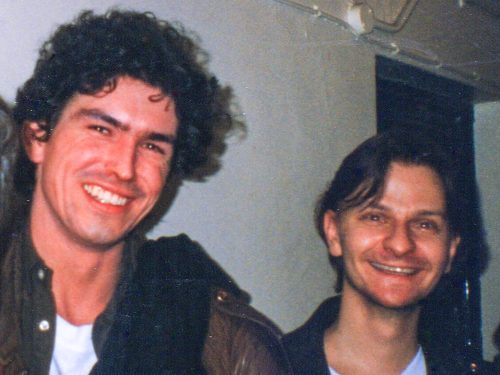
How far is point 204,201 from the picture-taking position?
144cm

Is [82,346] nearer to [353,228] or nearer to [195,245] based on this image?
[195,245]

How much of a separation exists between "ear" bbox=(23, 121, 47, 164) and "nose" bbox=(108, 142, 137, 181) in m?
0.14

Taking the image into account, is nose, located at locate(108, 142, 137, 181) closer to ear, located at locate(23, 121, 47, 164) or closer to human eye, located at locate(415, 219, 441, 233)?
ear, located at locate(23, 121, 47, 164)

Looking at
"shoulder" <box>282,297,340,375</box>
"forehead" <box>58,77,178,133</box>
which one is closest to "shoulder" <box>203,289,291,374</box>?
"shoulder" <box>282,297,340,375</box>

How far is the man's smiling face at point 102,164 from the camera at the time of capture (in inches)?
42.1

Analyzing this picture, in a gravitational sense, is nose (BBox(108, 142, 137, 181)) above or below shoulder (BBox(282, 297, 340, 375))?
above

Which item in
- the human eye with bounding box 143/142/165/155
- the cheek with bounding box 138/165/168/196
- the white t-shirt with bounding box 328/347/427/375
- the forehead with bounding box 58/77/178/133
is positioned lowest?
the white t-shirt with bounding box 328/347/427/375

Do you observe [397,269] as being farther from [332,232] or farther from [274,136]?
[274,136]

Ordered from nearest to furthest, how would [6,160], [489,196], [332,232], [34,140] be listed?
[6,160], [34,140], [332,232], [489,196]

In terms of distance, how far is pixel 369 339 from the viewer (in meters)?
1.38

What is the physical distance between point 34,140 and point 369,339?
786 millimetres

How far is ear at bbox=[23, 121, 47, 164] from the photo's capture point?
3.73ft

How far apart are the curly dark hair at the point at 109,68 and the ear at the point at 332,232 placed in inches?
15.0

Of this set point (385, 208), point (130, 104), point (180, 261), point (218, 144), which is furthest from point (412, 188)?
point (130, 104)
